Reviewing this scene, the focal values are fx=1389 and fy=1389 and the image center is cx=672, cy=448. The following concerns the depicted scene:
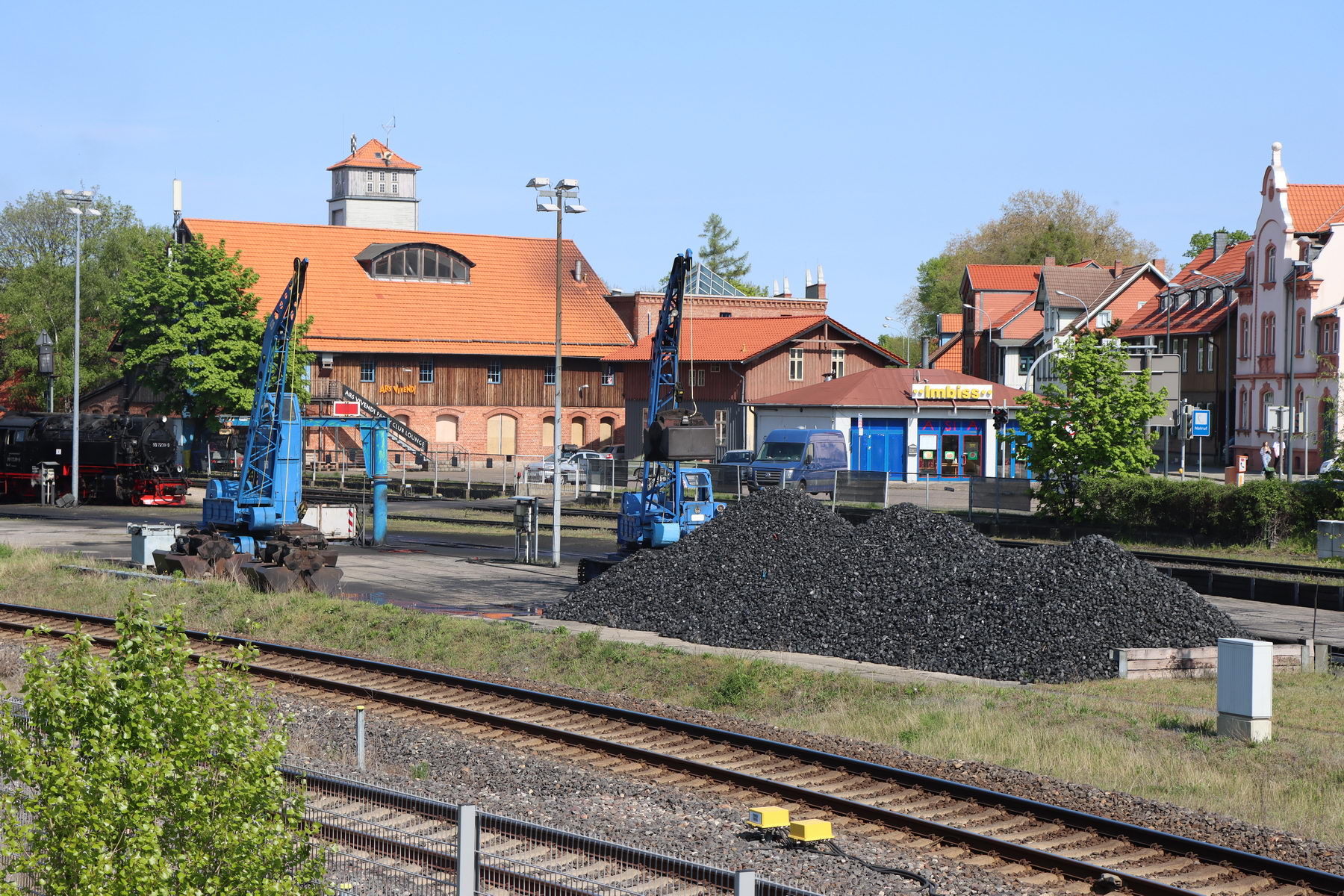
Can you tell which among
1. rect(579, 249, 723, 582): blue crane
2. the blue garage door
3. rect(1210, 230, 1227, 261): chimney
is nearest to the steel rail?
rect(579, 249, 723, 582): blue crane

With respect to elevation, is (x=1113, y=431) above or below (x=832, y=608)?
above

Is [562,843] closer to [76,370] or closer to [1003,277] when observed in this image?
[76,370]

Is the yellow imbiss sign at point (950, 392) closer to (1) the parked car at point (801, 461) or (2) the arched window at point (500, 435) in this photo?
(1) the parked car at point (801, 461)

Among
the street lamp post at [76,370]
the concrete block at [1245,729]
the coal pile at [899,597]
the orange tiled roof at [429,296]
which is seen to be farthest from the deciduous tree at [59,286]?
the concrete block at [1245,729]

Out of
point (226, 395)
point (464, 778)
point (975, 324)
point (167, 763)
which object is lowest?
point (464, 778)

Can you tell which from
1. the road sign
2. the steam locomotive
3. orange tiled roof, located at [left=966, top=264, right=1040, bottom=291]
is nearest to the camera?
the road sign

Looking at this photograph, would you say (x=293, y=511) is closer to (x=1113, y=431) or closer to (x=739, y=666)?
(x=739, y=666)

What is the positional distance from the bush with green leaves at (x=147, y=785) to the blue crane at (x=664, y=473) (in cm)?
2019

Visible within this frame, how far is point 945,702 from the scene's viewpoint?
1684 centimetres

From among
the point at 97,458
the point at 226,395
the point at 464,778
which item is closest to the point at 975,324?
the point at 226,395

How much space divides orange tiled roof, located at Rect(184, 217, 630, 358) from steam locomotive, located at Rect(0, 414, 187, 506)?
18769mm

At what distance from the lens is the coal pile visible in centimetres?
1955

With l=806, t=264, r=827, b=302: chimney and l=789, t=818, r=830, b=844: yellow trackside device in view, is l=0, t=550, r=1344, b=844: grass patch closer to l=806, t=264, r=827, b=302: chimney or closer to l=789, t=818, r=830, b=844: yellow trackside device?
l=789, t=818, r=830, b=844: yellow trackside device

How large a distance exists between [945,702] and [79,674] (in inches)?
479
